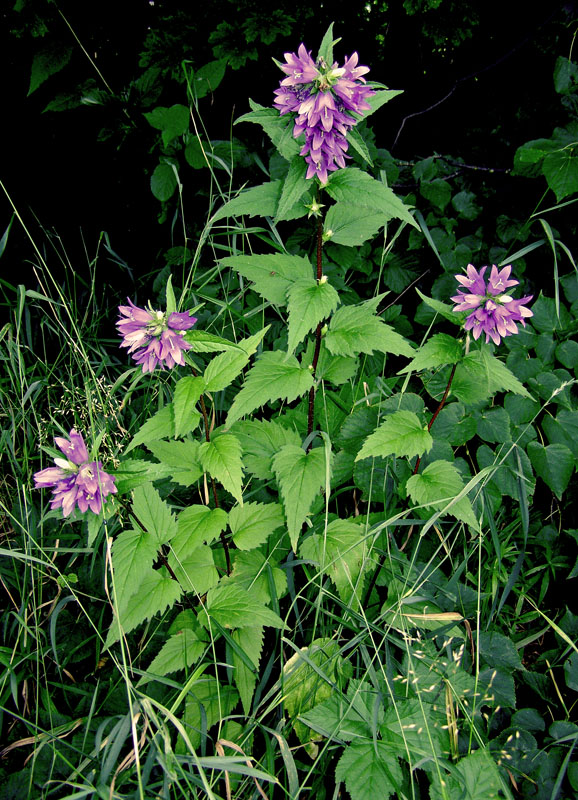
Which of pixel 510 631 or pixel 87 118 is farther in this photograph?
pixel 87 118

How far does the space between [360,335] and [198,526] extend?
2.22 feet

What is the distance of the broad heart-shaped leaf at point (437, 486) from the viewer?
5.14 feet

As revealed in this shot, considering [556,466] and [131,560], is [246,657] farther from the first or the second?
[556,466]

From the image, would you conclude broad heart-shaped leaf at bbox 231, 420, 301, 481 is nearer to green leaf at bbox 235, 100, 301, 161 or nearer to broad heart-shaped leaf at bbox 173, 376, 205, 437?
broad heart-shaped leaf at bbox 173, 376, 205, 437

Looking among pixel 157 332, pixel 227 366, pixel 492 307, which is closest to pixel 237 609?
pixel 227 366

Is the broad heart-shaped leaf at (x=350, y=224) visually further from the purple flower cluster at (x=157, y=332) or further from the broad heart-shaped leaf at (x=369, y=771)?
the broad heart-shaped leaf at (x=369, y=771)

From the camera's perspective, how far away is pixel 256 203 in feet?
4.58

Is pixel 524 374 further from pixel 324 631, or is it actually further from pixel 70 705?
pixel 70 705

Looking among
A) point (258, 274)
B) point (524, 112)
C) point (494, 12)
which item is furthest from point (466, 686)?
point (494, 12)

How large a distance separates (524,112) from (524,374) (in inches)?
46.5

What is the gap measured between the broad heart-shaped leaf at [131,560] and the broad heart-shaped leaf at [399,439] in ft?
1.91

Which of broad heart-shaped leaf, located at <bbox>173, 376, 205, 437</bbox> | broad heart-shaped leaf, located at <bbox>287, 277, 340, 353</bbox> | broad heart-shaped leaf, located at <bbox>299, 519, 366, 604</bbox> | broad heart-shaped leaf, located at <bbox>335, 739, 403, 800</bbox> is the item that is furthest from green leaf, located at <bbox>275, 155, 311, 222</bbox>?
broad heart-shaped leaf, located at <bbox>335, 739, 403, 800</bbox>

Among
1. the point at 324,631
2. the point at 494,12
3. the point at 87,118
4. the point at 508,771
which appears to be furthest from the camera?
the point at 87,118

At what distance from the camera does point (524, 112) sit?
92.3 inches
